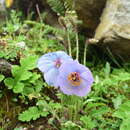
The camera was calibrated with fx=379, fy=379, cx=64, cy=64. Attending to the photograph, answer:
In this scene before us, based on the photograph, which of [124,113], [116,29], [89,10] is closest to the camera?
[124,113]

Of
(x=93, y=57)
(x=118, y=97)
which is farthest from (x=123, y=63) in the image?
(x=118, y=97)

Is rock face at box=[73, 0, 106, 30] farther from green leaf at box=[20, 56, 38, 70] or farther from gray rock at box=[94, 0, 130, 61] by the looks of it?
green leaf at box=[20, 56, 38, 70]

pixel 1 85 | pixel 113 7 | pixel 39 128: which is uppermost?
pixel 113 7

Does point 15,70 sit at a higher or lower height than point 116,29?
lower

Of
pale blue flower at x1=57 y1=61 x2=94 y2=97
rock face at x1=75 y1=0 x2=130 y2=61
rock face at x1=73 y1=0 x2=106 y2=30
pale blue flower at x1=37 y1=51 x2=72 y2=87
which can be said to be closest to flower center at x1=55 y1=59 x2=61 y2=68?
pale blue flower at x1=37 y1=51 x2=72 y2=87

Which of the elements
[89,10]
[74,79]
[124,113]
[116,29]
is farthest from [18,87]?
[89,10]

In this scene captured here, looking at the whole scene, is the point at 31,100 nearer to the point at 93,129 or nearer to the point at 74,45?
the point at 93,129

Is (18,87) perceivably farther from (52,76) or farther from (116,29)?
(116,29)

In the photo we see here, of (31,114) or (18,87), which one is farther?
(18,87)

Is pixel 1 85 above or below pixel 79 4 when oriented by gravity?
below
